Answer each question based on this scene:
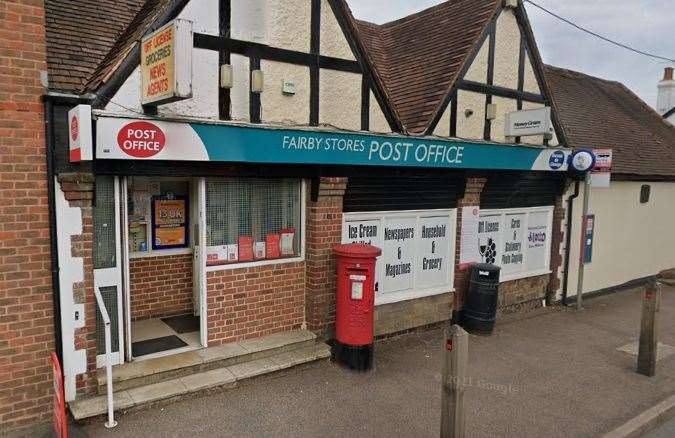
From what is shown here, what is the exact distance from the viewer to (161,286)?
24.8 ft

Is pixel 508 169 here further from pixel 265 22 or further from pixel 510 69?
pixel 265 22

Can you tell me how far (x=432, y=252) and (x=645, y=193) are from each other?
7.61 metres

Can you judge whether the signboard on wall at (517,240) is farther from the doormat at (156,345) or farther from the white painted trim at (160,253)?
the doormat at (156,345)

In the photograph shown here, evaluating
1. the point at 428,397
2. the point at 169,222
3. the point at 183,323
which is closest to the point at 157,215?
the point at 169,222

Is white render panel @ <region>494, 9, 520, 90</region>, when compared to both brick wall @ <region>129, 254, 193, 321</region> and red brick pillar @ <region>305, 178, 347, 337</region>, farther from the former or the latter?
brick wall @ <region>129, 254, 193, 321</region>

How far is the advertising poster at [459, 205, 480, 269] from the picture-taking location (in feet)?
28.6

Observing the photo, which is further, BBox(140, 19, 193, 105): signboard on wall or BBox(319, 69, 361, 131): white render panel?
BBox(319, 69, 361, 131): white render panel

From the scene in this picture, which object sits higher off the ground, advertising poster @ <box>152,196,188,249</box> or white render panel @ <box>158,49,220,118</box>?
white render panel @ <box>158,49,220,118</box>

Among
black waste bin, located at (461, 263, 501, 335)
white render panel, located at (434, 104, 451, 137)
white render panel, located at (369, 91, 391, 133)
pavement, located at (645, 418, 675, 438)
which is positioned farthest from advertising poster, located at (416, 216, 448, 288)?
pavement, located at (645, 418, 675, 438)

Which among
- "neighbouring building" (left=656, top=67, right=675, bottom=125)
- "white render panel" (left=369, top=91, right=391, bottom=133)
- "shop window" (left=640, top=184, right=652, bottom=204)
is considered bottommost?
"shop window" (left=640, top=184, right=652, bottom=204)

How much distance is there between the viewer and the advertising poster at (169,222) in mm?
7387

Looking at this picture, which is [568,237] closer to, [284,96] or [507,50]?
[507,50]

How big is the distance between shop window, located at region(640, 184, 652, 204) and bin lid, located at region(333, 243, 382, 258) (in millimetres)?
9464

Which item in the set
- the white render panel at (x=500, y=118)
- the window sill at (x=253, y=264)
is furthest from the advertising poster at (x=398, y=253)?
the white render panel at (x=500, y=118)
